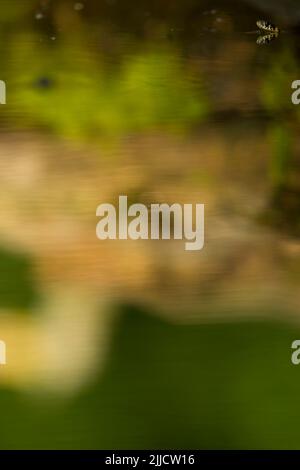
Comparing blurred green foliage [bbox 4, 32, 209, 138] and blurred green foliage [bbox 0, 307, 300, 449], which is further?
blurred green foliage [bbox 0, 307, 300, 449]

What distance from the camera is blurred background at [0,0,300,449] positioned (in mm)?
1905

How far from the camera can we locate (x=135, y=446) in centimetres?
203

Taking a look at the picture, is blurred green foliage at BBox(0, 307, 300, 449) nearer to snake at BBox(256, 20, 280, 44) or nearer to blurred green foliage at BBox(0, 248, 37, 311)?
blurred green foliage at BBox(0, 248, 37, 311)

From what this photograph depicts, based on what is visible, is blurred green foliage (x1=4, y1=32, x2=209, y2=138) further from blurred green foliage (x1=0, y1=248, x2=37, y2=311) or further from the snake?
blurred green foliage (x1=0, y1=248, x2=37, y2=311)

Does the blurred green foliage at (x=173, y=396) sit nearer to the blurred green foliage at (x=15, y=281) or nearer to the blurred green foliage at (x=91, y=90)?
the blurred green foliage at (x=15, y=281)

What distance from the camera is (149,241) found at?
1.98m

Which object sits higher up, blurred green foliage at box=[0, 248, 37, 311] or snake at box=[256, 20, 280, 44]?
snake at box=[256, 20, 280, 44]

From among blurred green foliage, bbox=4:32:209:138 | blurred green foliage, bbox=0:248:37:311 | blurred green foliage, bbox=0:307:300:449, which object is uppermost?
blurred green foliage, bbox=4:32:209:138

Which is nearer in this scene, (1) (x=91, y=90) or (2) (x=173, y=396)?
(1) (x=91, y=90)

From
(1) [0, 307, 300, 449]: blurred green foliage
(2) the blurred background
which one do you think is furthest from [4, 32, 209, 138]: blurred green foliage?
(1) [0, 307, 300, 449]: blurred green foliage

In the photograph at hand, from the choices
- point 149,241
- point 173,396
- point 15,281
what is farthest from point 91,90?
point 173,396

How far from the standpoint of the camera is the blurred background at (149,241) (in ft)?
6.25

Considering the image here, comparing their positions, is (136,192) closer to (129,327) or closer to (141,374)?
(129,327)

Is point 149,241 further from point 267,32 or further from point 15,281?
point 267,32
